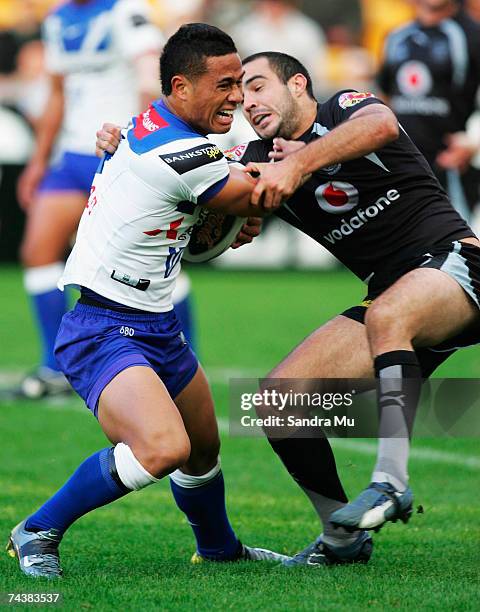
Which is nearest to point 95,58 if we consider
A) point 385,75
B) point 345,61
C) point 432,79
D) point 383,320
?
point 385,75

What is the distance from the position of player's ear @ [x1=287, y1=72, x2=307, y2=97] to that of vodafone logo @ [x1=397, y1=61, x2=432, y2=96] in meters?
→ 4.91

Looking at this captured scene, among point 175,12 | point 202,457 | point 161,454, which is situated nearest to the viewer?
point 161,454

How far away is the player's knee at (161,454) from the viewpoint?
4.22 metres

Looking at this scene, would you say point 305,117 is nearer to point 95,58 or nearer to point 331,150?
point 331,150

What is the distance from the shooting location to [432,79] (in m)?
9.64

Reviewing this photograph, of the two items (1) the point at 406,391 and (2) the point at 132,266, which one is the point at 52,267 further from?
(1) the point at 406,391

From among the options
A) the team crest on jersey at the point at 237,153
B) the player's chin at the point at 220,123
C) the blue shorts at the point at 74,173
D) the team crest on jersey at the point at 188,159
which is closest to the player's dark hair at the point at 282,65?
the team crest on jersey at the point at 237,153

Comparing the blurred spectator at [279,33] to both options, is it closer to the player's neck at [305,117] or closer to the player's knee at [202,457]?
the player's neck at [305,117]

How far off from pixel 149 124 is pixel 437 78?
5570 mm

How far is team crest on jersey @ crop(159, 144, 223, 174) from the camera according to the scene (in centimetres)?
431

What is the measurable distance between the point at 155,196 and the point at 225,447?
307 cm

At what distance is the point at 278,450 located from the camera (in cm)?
478

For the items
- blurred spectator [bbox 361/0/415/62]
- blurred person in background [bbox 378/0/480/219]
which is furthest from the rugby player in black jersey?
blurred spectator [bbox 361/0/415/62]

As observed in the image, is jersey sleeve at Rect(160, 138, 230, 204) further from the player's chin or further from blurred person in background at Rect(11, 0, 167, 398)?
blurred person in background at Rect(11, 0, 167, 398)
